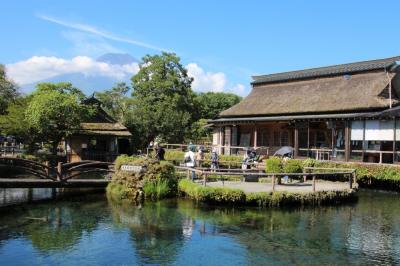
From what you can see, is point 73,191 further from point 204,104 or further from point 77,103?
point 204,104

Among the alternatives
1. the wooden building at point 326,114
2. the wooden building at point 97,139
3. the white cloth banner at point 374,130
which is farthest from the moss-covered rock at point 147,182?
the wooden building at point 97,139

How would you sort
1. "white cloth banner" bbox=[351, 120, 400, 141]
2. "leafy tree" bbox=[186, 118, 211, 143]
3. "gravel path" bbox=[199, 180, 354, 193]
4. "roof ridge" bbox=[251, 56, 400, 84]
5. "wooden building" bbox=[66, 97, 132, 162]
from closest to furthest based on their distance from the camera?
"gravel path" bbox=[199, 180, 354, 193]
"white cloth banner" bbox=[351, 120, 400, 141]
"roof ridge" bbox=[251, 56, 400, 84]
"wooden building" bbox=[66, 97, 132, 162]
"leafy tree" bbox=[186, 118, 211, 143]

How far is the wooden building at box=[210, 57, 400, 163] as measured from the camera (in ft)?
98.4

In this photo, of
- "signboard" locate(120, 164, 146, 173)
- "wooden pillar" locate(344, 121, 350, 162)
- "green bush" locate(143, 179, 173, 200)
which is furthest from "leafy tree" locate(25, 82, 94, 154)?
"wooden pillar" locate(344, 121, 350, 162)

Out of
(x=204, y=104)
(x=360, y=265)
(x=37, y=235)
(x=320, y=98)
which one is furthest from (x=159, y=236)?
(x=204, y=104)

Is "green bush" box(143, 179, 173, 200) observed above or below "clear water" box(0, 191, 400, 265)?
above

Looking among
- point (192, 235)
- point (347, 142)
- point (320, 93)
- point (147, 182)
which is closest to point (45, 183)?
point (147, 182)

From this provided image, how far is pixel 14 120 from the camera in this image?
38.6 metres

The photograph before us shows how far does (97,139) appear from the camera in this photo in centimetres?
4253

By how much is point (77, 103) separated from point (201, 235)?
28.1 metres

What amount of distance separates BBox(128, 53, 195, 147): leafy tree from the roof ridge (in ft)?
34.0

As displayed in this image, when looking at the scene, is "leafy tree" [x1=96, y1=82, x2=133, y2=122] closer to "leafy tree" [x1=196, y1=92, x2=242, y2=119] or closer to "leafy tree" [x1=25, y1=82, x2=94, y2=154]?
"leafy tree" [x1=196, y1=92, x2=242, y2=119]

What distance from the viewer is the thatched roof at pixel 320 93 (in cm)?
3326

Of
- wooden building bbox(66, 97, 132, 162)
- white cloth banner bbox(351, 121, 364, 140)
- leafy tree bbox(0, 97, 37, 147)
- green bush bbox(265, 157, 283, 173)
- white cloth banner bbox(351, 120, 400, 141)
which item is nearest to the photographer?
green bush bbox(265, 157, 283, 173)
